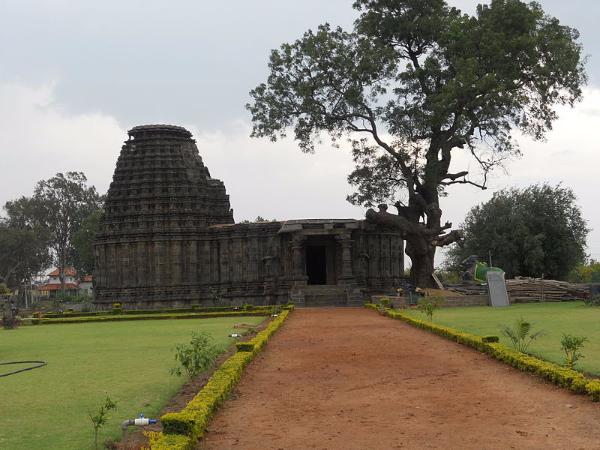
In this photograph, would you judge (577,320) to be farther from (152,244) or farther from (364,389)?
(152,244)

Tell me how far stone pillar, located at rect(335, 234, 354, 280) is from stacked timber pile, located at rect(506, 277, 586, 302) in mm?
8533

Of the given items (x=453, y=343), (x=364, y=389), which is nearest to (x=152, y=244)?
(x=453, y=343)

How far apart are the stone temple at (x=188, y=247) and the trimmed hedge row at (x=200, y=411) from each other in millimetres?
26506

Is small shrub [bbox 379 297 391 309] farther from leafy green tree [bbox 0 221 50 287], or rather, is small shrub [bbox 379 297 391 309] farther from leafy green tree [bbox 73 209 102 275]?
leafy green tree [bbox 0 221 50 287]

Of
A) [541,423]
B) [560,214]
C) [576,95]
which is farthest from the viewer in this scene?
[560,214]

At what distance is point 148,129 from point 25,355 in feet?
94.2

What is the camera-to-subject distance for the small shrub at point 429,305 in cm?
2244

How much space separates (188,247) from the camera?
137 ft

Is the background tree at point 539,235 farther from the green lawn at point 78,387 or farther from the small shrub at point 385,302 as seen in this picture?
the green lawn at point 78,387

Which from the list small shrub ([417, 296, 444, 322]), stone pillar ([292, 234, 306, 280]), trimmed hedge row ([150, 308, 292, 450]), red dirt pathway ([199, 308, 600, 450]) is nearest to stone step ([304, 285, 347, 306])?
stone pillar ([292, 234, 306, 280])

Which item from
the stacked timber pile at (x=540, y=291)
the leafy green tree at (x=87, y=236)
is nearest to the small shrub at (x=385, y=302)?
the stacked timber pile at (x=540, y=291)

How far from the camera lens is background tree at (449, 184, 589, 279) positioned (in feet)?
161

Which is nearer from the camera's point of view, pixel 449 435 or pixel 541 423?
pixel 449 435

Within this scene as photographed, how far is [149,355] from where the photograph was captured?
15523 mm
